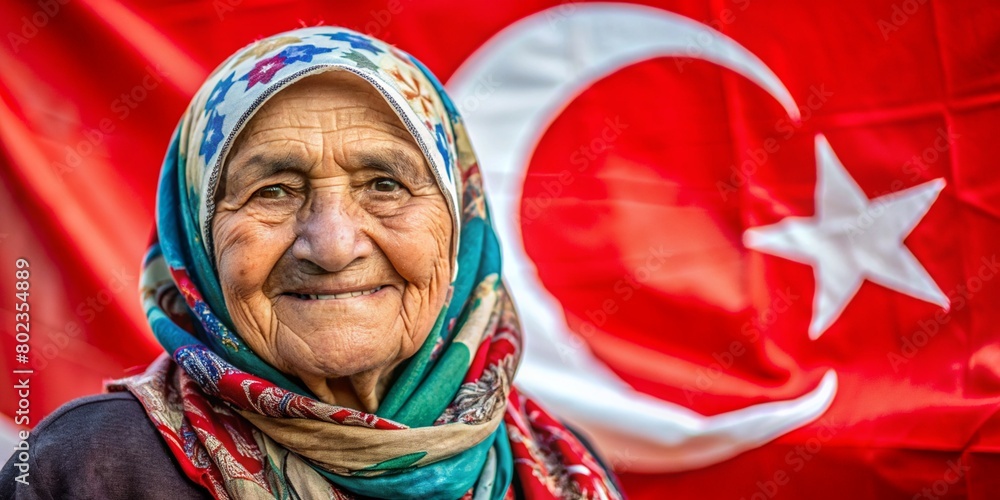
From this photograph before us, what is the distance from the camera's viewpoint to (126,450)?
64.6 inches

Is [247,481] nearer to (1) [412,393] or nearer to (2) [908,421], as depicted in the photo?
(1) [412,393]

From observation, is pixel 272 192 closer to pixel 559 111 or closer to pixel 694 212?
pixel 559 111

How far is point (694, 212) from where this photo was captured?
345 cm

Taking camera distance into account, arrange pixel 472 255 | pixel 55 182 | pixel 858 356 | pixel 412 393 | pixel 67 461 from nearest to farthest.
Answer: pixel 67 461, pixel 412 393, pixel 472 255, pixel 55 182, pixel 858 356

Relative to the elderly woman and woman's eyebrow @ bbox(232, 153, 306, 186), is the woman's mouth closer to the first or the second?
the elderly woman

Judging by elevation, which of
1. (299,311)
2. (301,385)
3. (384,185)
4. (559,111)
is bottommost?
(301,385)

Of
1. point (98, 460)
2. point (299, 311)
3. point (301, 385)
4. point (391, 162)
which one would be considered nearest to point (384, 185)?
point (391, 162)

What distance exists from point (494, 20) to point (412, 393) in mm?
1969

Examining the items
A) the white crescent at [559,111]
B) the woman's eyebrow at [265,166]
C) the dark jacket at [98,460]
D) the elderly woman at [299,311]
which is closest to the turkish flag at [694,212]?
the white crescent at [559,111]

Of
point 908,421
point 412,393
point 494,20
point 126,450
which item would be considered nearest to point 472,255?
point 412,393

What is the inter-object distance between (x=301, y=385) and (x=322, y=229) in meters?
0.41

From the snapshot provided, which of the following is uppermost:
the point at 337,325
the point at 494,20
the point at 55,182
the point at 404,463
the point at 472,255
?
the point at 494,20

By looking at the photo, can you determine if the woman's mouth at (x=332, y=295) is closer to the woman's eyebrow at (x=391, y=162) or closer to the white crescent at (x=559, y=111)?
the woman's eyebrow at (x=391, y=162)

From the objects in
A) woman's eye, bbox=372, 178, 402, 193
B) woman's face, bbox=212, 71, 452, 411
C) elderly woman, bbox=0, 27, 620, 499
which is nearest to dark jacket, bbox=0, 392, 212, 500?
elderly woman, bbox=0, 27, 620, 499
